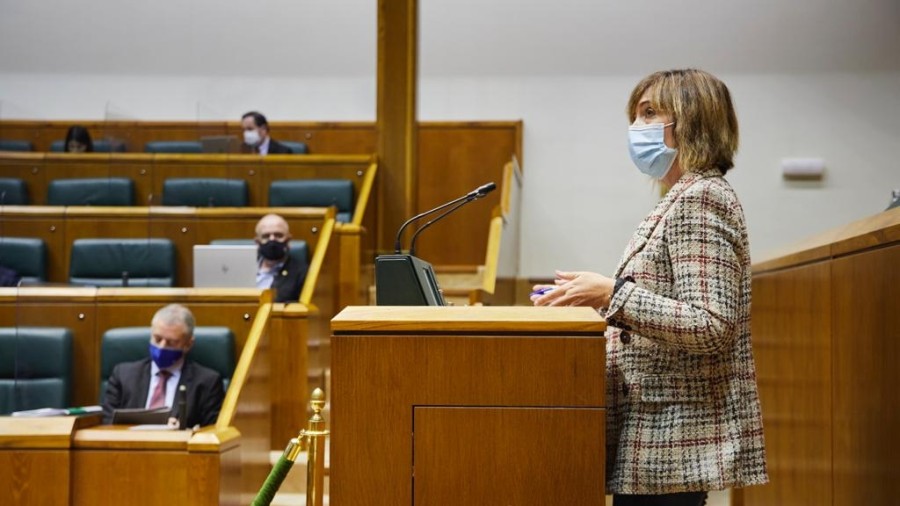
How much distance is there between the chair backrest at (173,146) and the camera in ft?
17.0

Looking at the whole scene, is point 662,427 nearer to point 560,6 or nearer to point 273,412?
point 273,412

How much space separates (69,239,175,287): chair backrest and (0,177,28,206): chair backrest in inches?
14.8

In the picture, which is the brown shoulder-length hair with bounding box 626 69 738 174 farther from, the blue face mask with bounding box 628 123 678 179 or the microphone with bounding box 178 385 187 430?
the microphone with bounding box 178 385 187 430

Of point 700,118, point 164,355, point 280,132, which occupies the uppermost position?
point 280,132

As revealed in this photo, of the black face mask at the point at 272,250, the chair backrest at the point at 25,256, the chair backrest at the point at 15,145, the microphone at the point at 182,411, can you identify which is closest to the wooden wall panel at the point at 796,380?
the microphone at the point at 182,411

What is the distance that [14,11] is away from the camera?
588 centimetres

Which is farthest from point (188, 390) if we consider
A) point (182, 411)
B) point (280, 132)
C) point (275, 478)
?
point (280, 132)

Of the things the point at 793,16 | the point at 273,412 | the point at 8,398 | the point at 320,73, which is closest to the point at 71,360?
the point at 8,398

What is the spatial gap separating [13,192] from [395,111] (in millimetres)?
1489

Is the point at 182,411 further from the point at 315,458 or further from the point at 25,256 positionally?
the point at 25,256

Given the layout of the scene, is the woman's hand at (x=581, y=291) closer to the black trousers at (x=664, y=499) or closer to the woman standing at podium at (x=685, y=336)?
the woman standing at podium at (x=685, y=336)

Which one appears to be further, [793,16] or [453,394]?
[793,16]

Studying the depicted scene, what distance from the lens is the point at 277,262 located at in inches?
145

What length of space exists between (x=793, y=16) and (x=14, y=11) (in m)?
4.09
